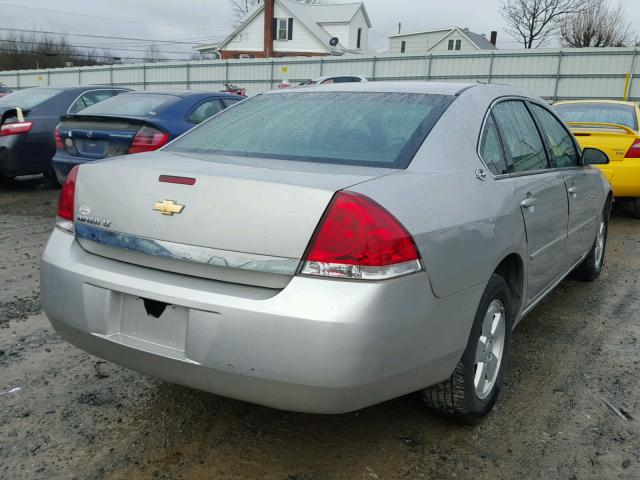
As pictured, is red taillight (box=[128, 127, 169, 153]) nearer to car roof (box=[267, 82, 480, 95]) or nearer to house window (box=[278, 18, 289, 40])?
car roof (box=[267, 82, 480, 95])

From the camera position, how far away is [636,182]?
700cm

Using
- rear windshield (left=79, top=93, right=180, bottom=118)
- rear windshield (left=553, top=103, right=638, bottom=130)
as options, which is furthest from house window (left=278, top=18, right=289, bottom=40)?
rear windshield (left=79, top=93, right=180, bottom=118)

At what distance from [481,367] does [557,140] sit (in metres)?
1.87

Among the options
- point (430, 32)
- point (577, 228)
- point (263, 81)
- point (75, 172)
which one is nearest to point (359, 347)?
point (75, 172)

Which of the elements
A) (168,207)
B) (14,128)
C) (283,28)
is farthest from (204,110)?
Result: (283,28)

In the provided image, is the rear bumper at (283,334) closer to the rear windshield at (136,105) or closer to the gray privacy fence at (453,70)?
the rear windshield at (136,105)

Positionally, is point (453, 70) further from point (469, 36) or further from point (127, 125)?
point (469, 36)

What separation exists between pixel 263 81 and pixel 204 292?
24616 millimetres

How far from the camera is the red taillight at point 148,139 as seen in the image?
6.22 metres

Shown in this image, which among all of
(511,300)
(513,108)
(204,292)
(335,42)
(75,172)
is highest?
(335,42)

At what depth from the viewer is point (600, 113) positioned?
7984mm

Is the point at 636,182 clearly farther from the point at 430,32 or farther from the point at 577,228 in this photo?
the point at 430,32

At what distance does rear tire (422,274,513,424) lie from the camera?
245cm

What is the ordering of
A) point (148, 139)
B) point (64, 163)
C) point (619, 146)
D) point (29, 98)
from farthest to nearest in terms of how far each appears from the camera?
point (29, 98) < point (619, 146) < point (64, 163) < point (148, 139)
